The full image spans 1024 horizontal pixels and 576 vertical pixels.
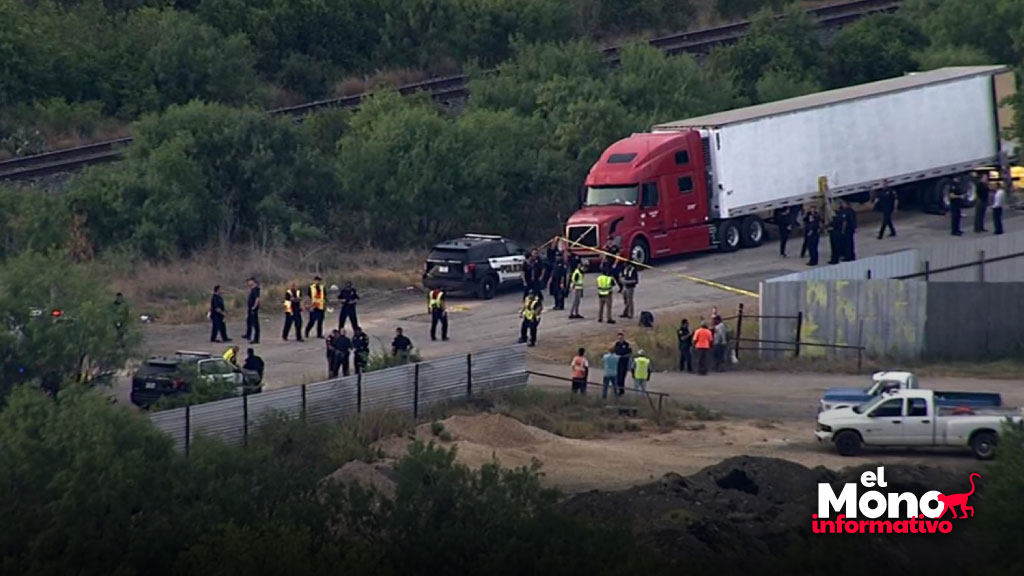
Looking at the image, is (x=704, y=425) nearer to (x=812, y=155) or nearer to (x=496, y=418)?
(x=496, y=418)

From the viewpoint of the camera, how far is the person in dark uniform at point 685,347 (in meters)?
36.0

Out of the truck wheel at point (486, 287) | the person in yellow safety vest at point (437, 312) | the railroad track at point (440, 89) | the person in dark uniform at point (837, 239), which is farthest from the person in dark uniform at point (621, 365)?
the railroad track at point (440, 89)

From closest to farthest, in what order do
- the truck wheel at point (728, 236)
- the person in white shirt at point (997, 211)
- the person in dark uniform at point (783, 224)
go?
the person in dark uniform at point (783, 224), the truck wheel at point (728, 236), the person in white shirt at point (997, 211)

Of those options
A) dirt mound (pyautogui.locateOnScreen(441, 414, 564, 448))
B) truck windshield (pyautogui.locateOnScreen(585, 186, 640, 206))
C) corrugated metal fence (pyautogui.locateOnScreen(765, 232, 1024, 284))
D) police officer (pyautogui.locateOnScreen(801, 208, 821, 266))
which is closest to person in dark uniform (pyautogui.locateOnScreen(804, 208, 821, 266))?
police officer (pyautogui.locateOnScreen(801, 208, 821, 266))

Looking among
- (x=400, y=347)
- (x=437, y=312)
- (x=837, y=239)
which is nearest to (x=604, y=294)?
(x=437, y=312)

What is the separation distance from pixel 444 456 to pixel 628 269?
1680 cm

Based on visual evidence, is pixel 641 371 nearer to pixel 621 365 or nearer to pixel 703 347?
pixel 621 365

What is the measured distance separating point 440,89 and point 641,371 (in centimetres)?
2585

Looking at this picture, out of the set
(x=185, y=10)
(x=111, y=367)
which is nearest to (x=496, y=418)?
(x=111, y=367)

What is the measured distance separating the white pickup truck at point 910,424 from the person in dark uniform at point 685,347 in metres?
5.81

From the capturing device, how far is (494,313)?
40.2 m

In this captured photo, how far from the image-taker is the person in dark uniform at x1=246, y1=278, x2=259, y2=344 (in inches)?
1454

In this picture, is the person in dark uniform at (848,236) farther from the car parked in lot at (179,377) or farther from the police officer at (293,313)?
the car parked in lot at (179,377)

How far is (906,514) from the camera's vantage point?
82.5 feet
